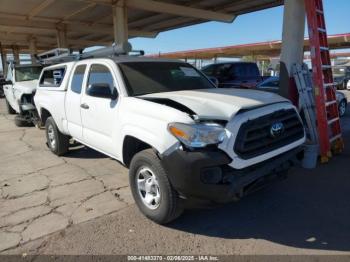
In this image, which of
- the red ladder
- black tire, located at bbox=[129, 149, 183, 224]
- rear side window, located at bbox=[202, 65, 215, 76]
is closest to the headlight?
black tire, located at bbox=[129, 149, 183, 224]

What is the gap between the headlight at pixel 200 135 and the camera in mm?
3201

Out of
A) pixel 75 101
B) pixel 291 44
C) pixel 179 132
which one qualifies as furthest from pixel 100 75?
pixel 291 44

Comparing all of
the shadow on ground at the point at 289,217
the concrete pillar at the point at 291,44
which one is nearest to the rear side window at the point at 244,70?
the concrete pillar at the point at 291,44

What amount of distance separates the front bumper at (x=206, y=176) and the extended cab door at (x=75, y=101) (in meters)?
2.72

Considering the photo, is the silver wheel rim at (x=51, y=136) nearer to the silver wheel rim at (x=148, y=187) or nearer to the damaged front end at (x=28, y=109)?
the damaged front end at (x=28, y=109)

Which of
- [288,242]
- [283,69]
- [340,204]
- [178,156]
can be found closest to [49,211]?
[178,156]

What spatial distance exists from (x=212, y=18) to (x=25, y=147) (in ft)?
38.7

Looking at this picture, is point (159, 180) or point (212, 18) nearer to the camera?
point (159, 180)

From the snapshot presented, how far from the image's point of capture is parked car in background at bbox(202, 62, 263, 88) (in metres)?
12.7

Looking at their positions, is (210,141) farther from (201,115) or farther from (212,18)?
(212,18)

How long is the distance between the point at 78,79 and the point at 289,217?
13.3ft

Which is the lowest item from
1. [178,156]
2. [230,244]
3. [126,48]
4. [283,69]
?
[230,244]

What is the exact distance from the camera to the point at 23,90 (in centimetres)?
978

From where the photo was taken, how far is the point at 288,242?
336 centimetres
